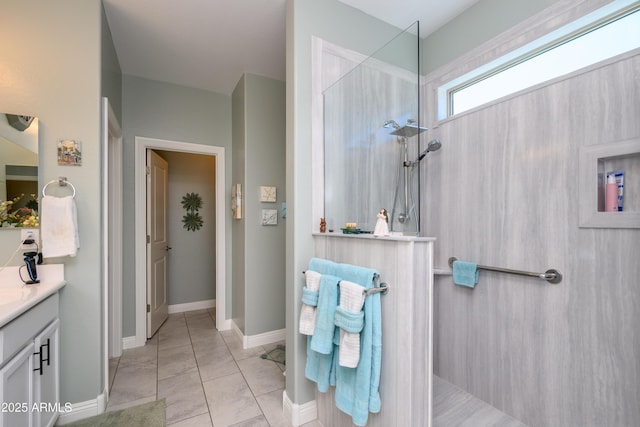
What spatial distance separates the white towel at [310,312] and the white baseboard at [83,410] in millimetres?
1510

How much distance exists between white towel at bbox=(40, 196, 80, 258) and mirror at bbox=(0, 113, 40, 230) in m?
0.13

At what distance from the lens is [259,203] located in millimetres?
2965

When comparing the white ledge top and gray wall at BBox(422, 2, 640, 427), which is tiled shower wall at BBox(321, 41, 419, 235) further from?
gray wall at BBox(422, 2, 640, 427)

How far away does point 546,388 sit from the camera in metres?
1.57

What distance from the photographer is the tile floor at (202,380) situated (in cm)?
186

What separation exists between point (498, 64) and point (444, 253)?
4.58 ft

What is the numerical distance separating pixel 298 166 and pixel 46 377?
6.12 feet

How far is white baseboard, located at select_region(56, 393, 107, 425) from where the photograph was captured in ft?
5.78

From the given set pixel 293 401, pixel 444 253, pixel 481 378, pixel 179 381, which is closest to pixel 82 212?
pixel 179 381

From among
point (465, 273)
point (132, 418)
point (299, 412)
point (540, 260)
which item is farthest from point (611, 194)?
point (132, 418)

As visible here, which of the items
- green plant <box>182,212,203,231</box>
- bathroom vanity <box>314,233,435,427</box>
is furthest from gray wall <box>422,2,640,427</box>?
green plant <box>182,212,203,231</box>

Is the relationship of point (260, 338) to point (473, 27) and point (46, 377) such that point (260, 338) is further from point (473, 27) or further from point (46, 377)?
point (473, 27)

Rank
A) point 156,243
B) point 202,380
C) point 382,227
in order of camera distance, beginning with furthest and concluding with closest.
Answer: point 156,243, point 202,380, point 382,227

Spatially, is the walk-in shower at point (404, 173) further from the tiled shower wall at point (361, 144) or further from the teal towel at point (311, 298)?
the teal towel at point (311, 298)
